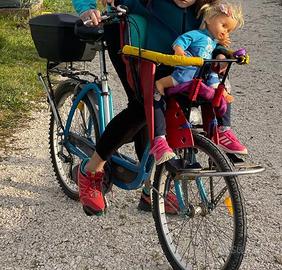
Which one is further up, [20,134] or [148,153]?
[148,153]

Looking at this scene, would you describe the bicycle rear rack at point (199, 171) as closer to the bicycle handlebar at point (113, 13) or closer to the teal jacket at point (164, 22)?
the teal jacket at point (164, 22)

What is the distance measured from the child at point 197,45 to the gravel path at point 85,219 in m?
0.87

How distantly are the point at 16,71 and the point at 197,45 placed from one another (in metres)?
4.37

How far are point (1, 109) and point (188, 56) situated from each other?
328 cm

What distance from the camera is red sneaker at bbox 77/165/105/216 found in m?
3.35

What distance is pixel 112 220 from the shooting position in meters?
3.73

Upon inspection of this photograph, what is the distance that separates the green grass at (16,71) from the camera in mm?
5575

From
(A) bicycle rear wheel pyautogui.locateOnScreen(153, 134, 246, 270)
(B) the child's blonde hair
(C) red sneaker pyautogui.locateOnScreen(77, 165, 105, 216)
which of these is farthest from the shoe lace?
(B) the child's blonde hair

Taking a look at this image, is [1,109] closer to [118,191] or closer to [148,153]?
[118,191]

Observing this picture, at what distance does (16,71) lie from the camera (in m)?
6.73

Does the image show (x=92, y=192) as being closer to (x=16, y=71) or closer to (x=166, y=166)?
(x=166, y=166)

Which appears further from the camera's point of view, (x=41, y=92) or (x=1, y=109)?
(x=41, y=92)

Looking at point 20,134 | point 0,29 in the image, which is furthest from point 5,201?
point 0,29

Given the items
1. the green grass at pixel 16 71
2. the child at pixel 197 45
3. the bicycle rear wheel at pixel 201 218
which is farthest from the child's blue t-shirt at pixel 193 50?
the green grass at pixel 16 71
